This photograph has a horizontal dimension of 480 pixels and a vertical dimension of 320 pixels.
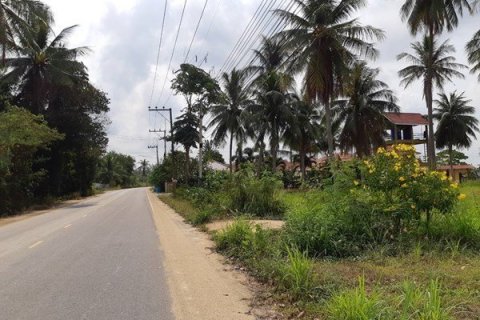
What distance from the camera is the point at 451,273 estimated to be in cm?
759

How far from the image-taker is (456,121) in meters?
60.4

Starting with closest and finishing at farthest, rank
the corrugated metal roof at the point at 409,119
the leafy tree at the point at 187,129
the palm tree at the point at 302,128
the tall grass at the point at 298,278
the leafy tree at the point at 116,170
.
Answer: the tall grass at the point at 298,278 → the palm tree at the point at 302,128 → the leafy tree at the point at 187,129 → the corrugated metal roof at the point at 409,119 → the leafy tree at the point at 116,170

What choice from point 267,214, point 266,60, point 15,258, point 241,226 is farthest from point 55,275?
point 266,60

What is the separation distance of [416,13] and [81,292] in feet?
97.1

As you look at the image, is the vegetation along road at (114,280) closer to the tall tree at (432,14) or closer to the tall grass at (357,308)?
the tall grass at (357,308)

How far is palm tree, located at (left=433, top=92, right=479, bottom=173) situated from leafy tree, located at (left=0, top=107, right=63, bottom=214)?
44.9 m

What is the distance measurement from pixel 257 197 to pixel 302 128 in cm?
3325

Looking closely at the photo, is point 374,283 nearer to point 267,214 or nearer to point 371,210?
point 371,210

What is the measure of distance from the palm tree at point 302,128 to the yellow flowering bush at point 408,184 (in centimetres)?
3445

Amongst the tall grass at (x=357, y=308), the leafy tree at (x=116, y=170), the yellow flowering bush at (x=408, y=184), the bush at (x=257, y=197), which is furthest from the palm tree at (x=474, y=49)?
the leafy tree at (x=116, y=170)

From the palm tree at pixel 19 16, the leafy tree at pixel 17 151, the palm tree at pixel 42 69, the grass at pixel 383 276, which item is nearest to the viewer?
the grass at pixel 383 276

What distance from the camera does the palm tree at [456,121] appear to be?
60219 mm

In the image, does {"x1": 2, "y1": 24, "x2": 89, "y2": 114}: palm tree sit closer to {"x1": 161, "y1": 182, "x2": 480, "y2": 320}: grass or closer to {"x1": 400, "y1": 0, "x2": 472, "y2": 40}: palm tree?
{"x1": 400, "y1": 0, "x2": 472, "y2": 40}: palm tree

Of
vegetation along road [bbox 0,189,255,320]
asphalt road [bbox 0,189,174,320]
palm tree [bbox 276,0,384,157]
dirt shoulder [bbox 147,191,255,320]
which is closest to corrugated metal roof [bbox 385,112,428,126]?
palm tree [bbox 276,0,384,157]
